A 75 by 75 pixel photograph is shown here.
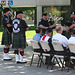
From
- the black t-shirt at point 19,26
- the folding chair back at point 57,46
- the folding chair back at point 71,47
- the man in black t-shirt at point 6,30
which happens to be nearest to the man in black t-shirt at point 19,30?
the black t-shirt at point 19,26

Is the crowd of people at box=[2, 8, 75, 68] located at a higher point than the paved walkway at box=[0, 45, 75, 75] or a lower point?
higher

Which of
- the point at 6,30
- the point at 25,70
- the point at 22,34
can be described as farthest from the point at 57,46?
the point at 6,30

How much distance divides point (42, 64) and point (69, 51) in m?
1.58

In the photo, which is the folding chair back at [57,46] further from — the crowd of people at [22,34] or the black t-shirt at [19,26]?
the black t-shirt at [19,26]

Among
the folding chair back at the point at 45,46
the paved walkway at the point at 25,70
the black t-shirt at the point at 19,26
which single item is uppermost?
the black t-shirt at the point at 19,26

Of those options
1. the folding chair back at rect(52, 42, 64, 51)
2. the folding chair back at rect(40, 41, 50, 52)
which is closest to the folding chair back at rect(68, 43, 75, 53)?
the folding chair back at rect(52, 42, 64, 51)

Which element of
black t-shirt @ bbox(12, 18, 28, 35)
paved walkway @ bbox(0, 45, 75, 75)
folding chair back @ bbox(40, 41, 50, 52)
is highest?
black t-shirt @ bbox(12, 18, 28, 35)

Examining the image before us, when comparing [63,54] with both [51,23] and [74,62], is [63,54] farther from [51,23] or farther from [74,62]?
[51,23]

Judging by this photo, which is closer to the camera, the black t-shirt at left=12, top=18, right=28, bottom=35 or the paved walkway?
the paved walkway

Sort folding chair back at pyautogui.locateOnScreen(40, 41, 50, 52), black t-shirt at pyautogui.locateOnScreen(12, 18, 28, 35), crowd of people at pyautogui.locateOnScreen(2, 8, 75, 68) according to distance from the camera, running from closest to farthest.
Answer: crowd of people at pyautogui.locateOnScreen(2, 8, 75, 68) → folding chair back at pyautogui.locateOnScreen(40, 41, 50, 52) → black t-shirt at pyautogui.locateOnScreen(12, 18, 28, 35)

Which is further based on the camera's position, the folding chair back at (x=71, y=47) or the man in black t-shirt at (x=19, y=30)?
the man in black t-shirt at (x=19, y=30)

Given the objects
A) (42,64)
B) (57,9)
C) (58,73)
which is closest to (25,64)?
(42,64)

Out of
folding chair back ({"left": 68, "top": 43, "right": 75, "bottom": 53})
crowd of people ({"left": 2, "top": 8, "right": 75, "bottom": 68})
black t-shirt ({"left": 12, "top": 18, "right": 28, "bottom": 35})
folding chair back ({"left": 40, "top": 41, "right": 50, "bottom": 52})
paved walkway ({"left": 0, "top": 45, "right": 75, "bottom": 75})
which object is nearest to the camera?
folding chair back ({"left": 68, "top": 43, "right": 75, "bottom": 53})

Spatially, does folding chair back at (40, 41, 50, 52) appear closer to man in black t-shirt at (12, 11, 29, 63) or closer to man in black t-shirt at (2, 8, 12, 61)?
man in black t-shirt at (12, 11, 29, 63)
